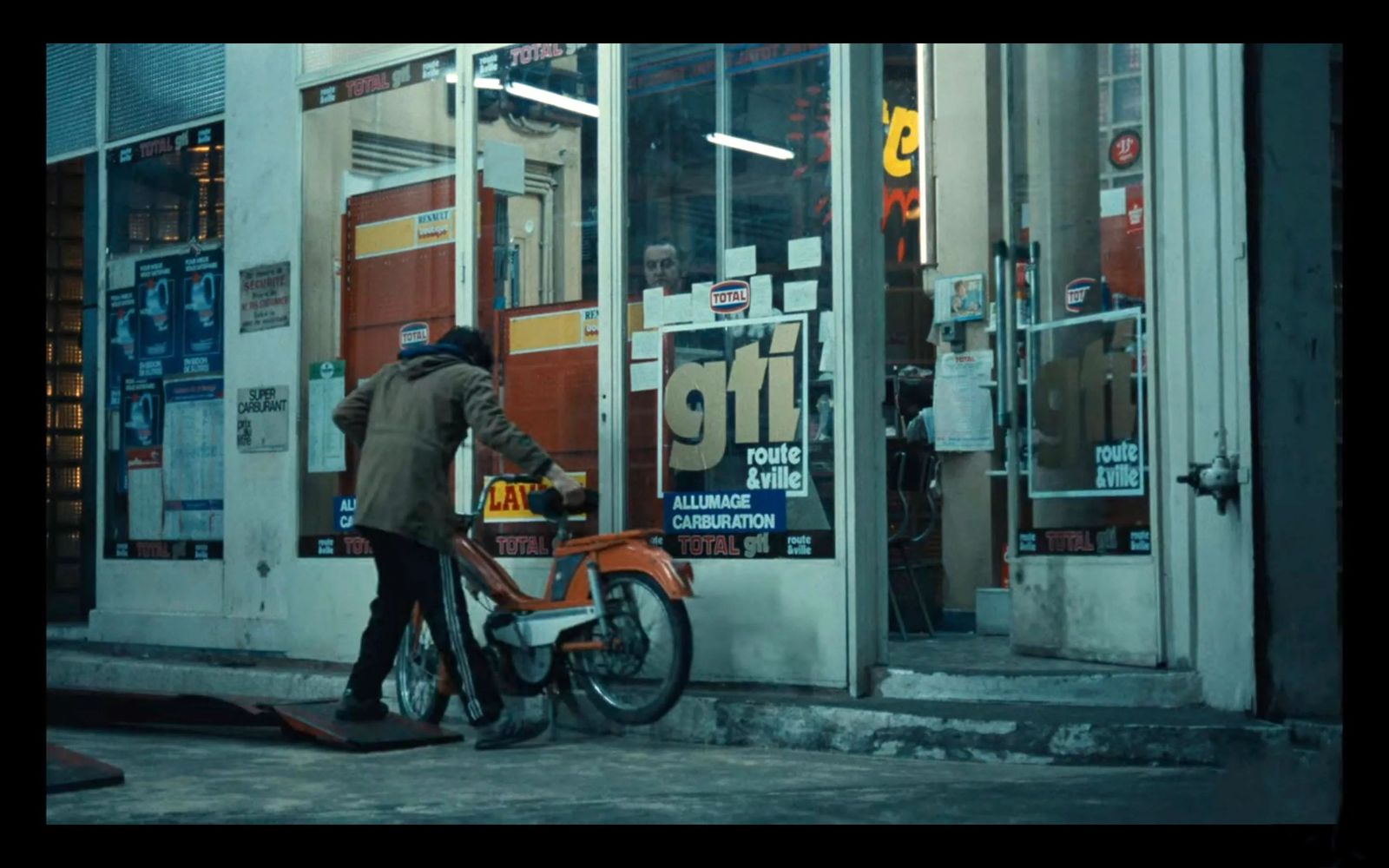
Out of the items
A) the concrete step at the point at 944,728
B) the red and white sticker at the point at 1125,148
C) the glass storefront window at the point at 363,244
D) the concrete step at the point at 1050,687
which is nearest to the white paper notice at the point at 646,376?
the glass storefront window at the point at 363,244

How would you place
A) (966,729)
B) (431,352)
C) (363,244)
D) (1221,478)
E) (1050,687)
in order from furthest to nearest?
(363,244) → (431,352) → (1050,687) → (966,729) → (1221,478)

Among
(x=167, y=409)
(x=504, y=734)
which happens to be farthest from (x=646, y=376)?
(x=167, y=409)

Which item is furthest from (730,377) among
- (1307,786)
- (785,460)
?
(1307,786)

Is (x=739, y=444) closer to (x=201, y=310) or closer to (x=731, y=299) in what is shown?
(x=731, y=299)

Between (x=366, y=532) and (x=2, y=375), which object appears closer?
(x=2, y=375)

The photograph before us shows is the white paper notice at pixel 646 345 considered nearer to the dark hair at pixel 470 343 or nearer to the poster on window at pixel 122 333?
the dark hair at pixel 470 343

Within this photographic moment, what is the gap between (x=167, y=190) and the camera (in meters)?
10.9

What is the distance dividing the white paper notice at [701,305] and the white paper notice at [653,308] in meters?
0.17

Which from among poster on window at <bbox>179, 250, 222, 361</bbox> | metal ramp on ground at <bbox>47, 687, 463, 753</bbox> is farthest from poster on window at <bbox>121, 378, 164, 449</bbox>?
metal ramp on ground at <bbox>47, 687, 463, 753</bbox>

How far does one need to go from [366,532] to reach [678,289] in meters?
1.82

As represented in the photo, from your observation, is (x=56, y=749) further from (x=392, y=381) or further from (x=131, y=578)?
(x=131, y=578)

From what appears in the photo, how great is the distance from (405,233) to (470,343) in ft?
6.13

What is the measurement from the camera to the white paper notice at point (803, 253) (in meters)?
7.88

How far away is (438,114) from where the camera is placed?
31.0 feet
